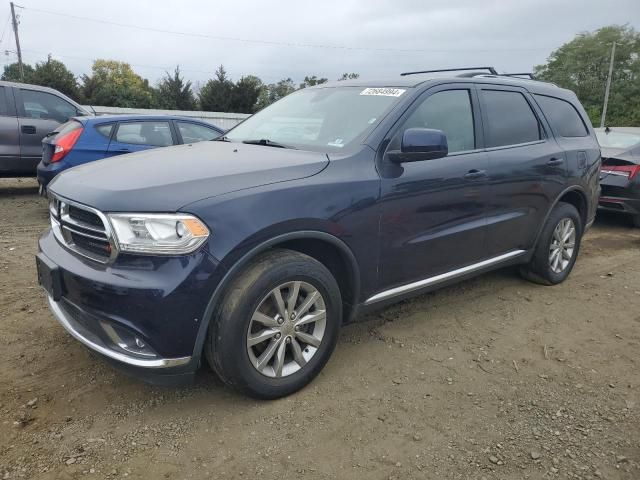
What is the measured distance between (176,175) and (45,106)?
719 cm

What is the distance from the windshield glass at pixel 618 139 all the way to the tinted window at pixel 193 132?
6.05 m

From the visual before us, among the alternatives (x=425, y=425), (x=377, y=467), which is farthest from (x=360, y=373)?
(x=377, y=467)

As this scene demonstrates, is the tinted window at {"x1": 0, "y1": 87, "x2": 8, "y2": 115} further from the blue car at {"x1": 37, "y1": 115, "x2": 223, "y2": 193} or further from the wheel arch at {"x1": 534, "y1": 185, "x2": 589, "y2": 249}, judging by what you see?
the wheel arch at {"x1": 534, "y1": 185, "x2": 589, "y2": 249}

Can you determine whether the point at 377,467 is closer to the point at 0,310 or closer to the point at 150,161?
the point at 150,161

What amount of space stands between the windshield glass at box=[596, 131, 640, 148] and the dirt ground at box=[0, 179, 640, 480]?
4.73 m

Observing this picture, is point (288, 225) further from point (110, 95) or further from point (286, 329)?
point (110, 95)

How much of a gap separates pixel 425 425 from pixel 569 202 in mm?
3127

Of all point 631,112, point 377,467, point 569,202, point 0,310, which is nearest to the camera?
point 377,467

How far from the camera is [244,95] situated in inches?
1430

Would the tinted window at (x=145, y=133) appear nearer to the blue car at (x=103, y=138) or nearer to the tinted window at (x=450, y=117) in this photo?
the blue car at (x=103, y=138)

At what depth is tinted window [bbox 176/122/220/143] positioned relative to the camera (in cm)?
734

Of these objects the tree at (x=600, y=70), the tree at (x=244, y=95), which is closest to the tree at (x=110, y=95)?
the tree at (x=244, y=95)

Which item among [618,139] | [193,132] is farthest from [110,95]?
[618,139]

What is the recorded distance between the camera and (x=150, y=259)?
2.33m
